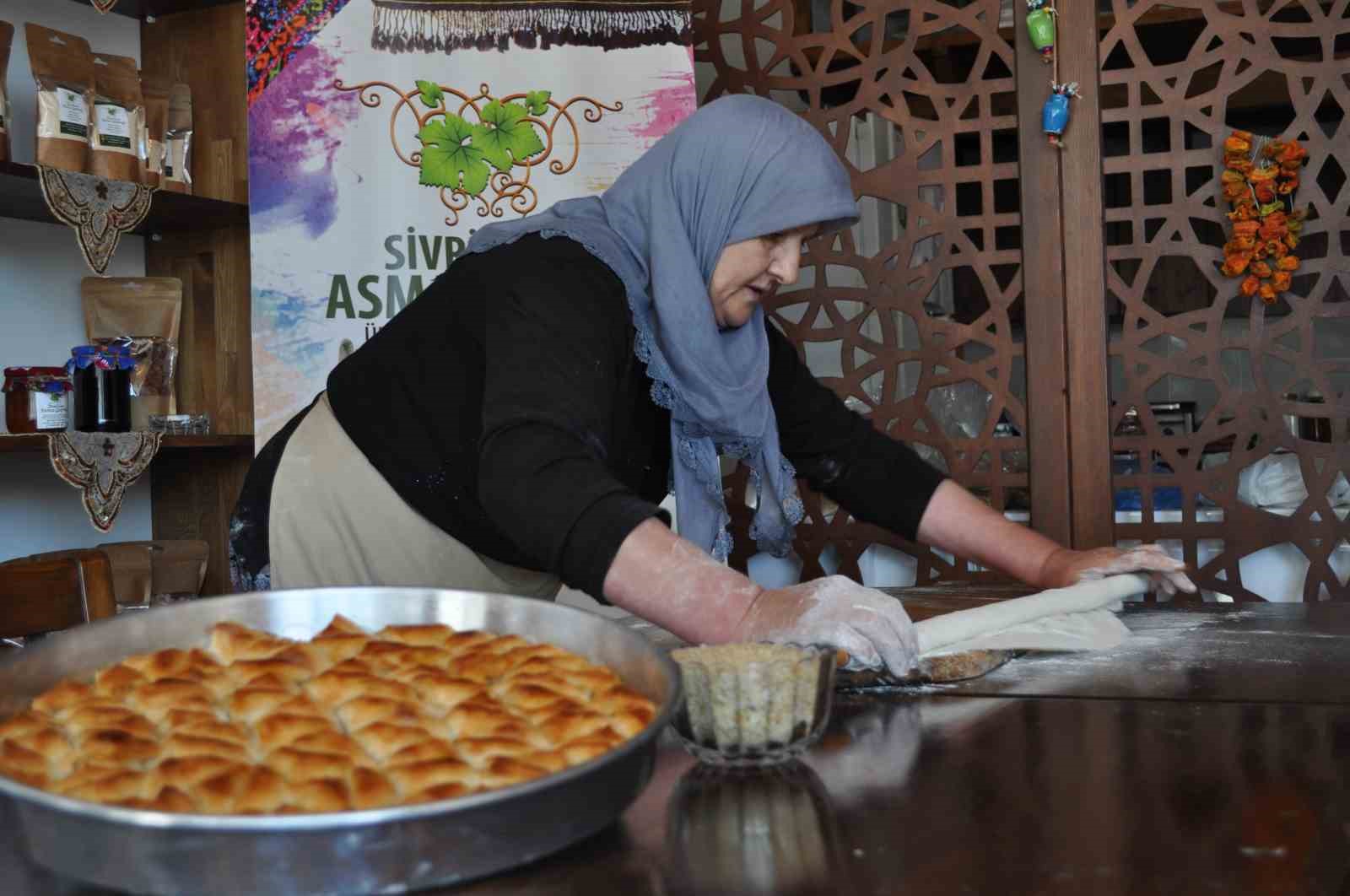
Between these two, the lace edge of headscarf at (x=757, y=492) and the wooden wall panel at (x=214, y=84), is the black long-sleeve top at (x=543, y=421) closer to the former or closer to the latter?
the lace edge of headscarf at (x=757, y=492)

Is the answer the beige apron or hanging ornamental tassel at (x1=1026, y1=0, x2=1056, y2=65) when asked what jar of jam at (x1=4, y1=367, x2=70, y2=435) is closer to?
the beige apron

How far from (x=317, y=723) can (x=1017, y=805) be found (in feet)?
1.56

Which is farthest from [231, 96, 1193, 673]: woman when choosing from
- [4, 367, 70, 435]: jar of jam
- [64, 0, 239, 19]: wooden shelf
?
[64, 0, 239, 19]: wooden shelf

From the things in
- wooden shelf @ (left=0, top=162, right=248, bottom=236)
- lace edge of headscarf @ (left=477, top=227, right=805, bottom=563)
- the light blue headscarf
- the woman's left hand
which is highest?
wooden shelf @ (left=0, top=162, right=248, bottom=236)

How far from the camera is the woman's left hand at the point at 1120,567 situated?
1.59 meters

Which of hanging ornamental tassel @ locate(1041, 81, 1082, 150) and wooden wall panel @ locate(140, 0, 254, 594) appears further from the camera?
wooden wall panel @ locate(140, 0, 254, 594)

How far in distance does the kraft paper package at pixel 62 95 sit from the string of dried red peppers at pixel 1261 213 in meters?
2.56

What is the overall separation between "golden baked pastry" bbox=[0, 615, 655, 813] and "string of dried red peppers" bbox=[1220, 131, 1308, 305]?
2.28 metres

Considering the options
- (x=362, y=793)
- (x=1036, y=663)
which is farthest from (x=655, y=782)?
(x=1036, y=663)

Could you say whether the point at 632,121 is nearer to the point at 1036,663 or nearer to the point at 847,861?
the point at 1036,663

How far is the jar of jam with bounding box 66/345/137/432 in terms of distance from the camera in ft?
9.04

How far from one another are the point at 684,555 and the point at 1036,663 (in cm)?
46

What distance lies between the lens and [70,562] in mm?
1465

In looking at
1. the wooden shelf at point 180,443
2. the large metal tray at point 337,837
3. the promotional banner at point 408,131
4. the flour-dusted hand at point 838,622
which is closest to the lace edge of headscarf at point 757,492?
the flour-dusted hand at point 838,622
